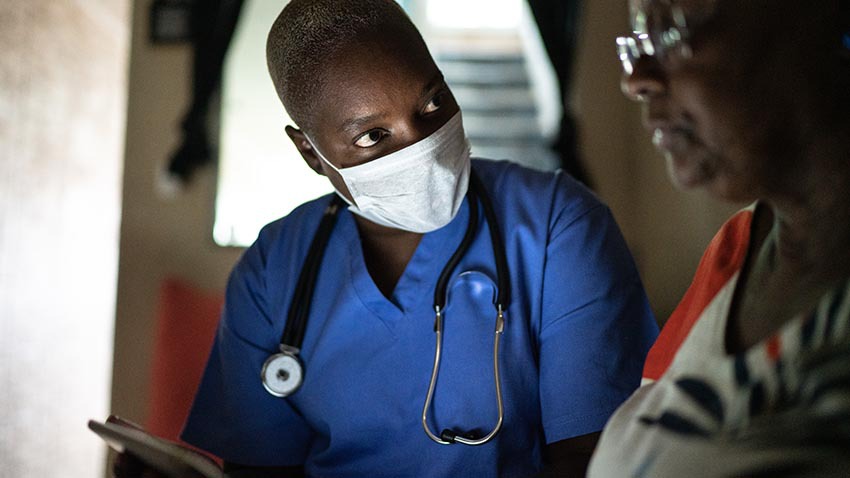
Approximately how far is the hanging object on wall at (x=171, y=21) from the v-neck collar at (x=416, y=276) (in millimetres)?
2252

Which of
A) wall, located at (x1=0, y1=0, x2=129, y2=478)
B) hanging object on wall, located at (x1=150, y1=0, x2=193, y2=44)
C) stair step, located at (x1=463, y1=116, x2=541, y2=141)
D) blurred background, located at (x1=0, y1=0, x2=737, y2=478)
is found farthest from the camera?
stair step, located at (x1=463, y1=116, x2=541, y2=141)

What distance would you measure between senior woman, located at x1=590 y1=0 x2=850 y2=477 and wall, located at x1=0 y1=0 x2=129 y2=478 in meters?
1.97

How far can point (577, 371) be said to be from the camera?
112 centimetres

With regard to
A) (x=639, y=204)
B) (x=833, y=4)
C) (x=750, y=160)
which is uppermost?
(x=833, y=4)

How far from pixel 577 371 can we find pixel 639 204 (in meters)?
2.36

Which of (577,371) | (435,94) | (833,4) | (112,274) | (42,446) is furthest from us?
(112,274)

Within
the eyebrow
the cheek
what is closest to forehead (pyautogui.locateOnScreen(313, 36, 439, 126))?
the eyebrow

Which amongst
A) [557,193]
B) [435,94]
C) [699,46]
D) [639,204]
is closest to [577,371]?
[557,193]

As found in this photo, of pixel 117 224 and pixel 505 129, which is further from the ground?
pixel 505 129

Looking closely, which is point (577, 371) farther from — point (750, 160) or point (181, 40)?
point (181, 40)

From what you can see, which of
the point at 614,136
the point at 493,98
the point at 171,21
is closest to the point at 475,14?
the point at 493,98

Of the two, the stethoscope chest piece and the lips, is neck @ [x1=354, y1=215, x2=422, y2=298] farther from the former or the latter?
the lips

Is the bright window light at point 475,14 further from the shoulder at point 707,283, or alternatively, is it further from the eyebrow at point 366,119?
the shoulder at point 707,283

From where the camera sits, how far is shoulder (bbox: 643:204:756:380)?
810 millimetres
